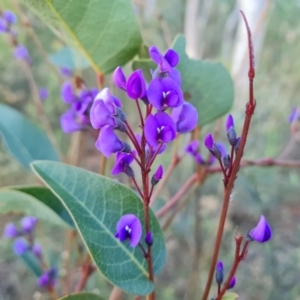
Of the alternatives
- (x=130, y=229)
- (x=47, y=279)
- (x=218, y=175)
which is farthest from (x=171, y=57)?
(x=218, y=175)

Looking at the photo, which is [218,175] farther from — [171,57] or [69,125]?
[171,57]

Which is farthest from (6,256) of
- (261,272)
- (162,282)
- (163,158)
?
(261,272)

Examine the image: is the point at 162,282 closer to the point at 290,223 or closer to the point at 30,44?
the point at 290,223

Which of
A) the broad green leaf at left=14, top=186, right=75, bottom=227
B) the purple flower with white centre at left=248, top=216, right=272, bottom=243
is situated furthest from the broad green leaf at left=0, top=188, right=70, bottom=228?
the purple flower with white centre at left=248, top=216, right=272, bottom=243

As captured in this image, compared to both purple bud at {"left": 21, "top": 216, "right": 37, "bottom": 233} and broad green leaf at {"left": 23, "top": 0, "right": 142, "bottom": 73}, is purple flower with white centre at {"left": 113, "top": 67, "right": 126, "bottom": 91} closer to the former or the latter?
broad green leaf at {"left": 23, "top": 0, "right": 142, "bottom": 73}

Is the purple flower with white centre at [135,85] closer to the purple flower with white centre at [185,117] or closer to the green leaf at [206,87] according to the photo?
the purple flower with white centre at [185,117]

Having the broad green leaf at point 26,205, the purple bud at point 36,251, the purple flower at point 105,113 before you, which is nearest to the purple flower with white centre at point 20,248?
the purple bud at point 36,251
